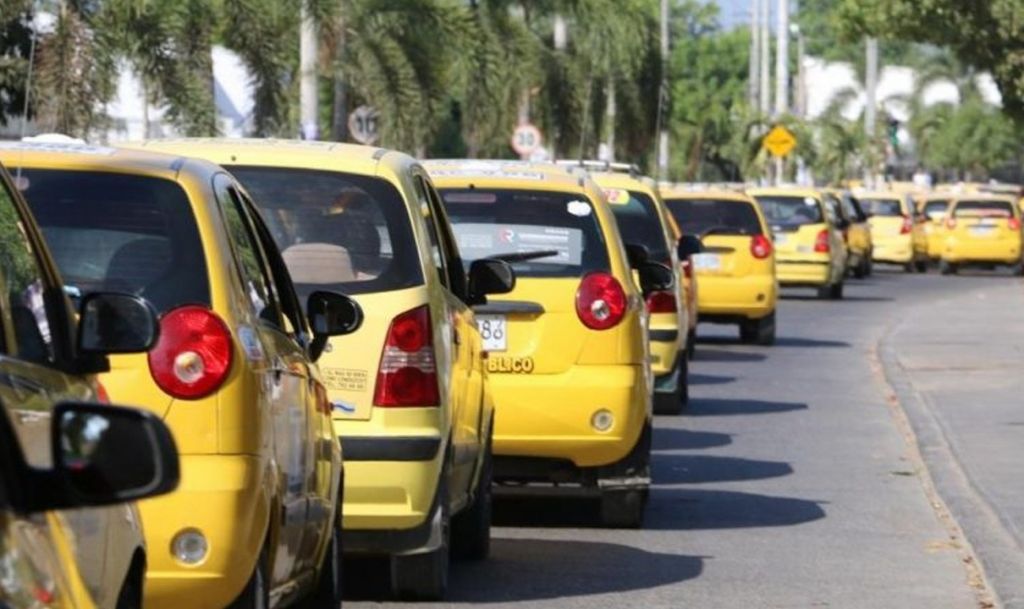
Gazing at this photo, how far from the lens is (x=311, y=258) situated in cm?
941

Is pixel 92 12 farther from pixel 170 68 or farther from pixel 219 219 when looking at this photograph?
pixel 219 219

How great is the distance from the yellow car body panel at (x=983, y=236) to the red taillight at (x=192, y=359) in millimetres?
46698

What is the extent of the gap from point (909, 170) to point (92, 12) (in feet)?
350

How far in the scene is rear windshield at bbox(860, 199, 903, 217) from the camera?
55.3m

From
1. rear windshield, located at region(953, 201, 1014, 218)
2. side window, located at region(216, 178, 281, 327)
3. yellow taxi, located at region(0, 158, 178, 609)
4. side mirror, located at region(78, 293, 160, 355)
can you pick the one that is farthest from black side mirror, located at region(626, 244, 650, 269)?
rear windshield, located at region(953, 201, 1014, 218)

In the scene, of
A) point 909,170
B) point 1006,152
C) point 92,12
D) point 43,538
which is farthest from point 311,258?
point 909,170

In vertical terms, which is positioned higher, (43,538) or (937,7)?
(937,7)

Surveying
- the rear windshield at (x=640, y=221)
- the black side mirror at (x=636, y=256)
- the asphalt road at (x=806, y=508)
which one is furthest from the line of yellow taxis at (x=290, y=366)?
the rear windshield at (x=640, y=221)

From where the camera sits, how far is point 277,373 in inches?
294

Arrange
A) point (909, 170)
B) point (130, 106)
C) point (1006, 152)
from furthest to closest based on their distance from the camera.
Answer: point (909, 170) < point (1006, 152) < point (130, 106)

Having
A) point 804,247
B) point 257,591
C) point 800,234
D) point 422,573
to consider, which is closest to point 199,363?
point 257,591

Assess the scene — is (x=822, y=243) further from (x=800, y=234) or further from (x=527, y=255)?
(x=527, y=255)

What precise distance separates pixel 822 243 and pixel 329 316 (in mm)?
29902

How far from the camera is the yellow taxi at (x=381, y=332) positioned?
910 cm
